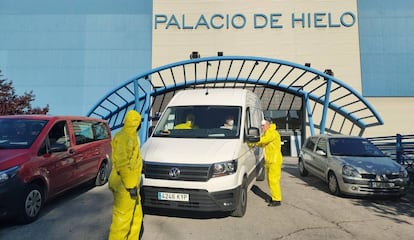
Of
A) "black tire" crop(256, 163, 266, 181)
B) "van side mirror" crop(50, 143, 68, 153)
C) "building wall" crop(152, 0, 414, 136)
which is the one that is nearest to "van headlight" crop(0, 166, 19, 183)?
"van side mirror" crop(50, 143, 68, 153)

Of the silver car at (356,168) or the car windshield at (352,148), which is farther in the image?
the car windshield at (352,148)

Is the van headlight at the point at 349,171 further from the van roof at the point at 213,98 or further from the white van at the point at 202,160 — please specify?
the van roof at the point at 213,98

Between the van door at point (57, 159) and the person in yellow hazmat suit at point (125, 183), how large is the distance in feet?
7.51

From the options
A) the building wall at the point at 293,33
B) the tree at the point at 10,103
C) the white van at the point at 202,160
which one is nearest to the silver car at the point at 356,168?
the white van at the point at 202,160

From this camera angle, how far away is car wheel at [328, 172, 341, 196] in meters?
7.05

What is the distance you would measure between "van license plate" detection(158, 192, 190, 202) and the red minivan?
2.16m

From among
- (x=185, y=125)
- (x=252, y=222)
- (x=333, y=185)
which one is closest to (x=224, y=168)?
(x=252, y=222)

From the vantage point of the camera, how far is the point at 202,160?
455 cm

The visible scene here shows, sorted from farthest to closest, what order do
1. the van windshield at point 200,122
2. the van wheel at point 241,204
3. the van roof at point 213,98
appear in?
the van roof at point 213,98 < the van windshield at point 200,122 < the van wheel at point 241,204

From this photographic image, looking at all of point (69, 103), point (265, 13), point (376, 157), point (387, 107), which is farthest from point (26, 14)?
point (387, 107)

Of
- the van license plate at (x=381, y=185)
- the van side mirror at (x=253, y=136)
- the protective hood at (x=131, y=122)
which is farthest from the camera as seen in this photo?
the van license plate at (x=381, y=185)

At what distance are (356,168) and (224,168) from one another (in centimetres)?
390

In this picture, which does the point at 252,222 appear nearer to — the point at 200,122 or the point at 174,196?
the point at 174,196

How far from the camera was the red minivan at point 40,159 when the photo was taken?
4.34m
